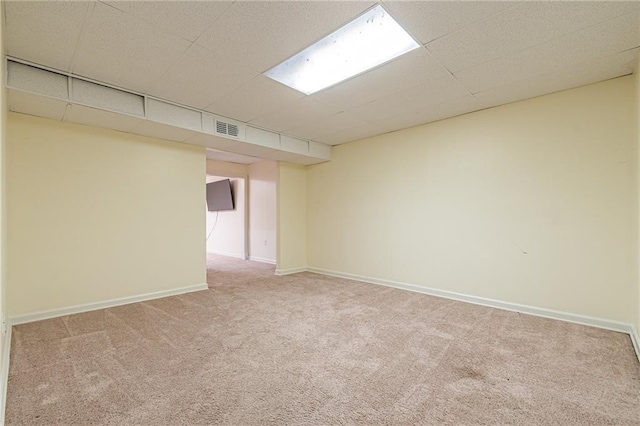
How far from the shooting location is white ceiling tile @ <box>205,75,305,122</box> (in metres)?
2.97

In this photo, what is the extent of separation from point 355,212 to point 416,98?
2.27m

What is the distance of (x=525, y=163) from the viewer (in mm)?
3312

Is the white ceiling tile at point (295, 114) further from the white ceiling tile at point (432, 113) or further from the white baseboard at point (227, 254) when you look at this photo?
the white baseboard at point (227, 254)

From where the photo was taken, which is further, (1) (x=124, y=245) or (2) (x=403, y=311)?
(1) (x=124, y=245)

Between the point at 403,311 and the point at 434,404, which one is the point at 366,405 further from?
the point at 403,311

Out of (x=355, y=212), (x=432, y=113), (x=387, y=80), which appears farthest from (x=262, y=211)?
(x=387, y=80)

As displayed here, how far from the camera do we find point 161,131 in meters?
3.66

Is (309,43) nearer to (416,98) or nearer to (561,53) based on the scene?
(416,98)

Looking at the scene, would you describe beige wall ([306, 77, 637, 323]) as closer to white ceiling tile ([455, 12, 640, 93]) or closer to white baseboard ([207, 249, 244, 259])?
white ceiling tile ([455, 12, 640, 93])

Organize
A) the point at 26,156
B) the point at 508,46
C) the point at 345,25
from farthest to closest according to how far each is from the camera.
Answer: the point at 26,156
the point at 508,46
the point at 345,25

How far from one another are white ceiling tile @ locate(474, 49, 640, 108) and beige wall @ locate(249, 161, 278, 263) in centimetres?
467

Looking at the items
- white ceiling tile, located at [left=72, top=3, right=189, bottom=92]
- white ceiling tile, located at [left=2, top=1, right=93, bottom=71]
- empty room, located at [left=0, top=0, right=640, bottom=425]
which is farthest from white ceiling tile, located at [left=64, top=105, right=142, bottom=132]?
white ceiling tile, located at [left=2, top=1, right=93, bottom=71]

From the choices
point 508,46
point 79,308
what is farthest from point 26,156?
point 508,46

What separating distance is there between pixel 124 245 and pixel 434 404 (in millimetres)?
3847
